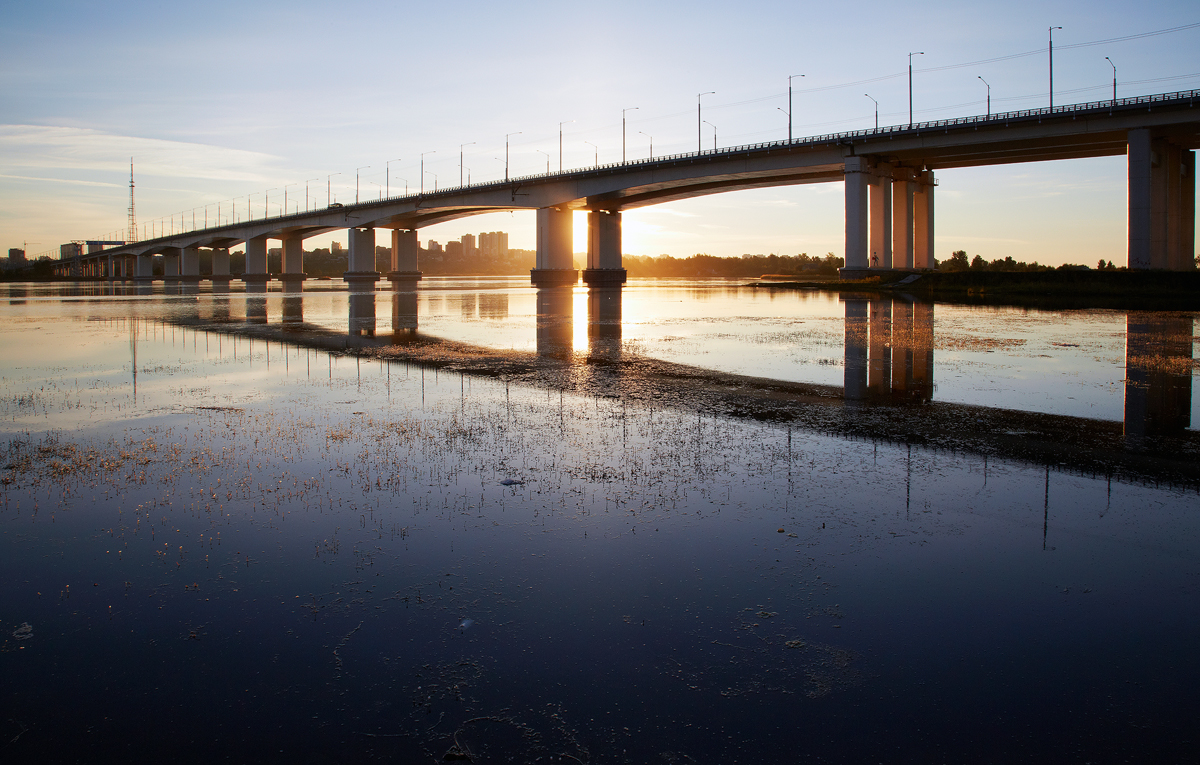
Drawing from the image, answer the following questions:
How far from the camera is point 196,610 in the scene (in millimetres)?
5227

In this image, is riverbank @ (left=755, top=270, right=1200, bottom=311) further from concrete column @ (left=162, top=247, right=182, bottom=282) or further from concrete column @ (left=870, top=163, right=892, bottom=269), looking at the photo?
concrete column @ (left=162, top=247, right=182, bottom=282)

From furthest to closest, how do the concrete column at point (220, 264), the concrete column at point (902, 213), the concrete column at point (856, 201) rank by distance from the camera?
the concrete column at point (220, 264), the concrete column at point (902, 213), the concrete column at point (856, 201)

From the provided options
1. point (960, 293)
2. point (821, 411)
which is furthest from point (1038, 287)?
point (821, 411)

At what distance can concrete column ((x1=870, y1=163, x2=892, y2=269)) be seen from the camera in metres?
78.2

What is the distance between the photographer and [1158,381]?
49.6ft

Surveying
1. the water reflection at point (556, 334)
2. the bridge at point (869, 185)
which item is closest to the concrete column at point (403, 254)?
the bridge at point (869, 185)

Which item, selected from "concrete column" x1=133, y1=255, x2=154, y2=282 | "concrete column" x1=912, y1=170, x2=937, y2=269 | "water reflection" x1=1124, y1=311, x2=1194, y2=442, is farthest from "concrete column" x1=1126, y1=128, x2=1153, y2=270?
"concrete column" x1=133, y1=255, x2=154, y2=282

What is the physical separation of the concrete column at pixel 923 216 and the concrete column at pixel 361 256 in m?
84.8

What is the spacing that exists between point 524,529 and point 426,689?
2.48 meters

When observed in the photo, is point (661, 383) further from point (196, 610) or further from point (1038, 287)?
point (1038, 287)

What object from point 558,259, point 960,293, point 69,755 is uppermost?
point 558,259

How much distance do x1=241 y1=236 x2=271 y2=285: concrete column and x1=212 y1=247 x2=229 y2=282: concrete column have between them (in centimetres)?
1811

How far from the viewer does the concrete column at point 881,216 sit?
78250 mm

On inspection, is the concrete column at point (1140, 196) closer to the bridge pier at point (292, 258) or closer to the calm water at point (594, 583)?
the calm water at point (594, 583)
